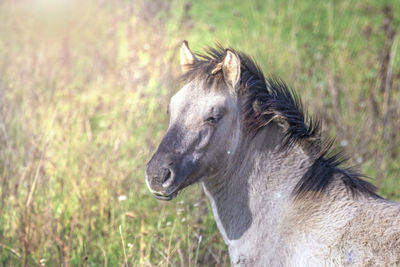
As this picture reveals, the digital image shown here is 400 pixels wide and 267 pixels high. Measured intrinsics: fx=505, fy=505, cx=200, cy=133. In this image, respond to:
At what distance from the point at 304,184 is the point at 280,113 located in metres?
0.45

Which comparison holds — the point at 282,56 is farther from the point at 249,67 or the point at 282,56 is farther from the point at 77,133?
the point at 249,67

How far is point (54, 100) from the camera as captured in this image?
6.10 meters

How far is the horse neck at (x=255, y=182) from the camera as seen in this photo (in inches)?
119

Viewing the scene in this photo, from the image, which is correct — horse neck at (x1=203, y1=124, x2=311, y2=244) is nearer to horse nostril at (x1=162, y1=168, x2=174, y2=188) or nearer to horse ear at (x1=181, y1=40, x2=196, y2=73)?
horse nostril at (x1=162, y1=168, x2=174, y2=188)

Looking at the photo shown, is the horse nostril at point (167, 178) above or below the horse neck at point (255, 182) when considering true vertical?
above

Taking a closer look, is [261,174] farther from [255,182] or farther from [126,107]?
[126,107]

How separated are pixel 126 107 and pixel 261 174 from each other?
110 inches

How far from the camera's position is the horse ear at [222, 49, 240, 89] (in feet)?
9.95

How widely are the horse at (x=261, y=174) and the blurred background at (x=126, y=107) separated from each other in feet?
1.22

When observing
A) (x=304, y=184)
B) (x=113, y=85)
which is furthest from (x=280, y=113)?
(x=113, y=85)

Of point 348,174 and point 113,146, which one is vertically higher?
point 348,174

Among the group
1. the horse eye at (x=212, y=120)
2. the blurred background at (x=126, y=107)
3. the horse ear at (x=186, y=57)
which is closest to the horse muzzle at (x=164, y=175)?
the horse eye at (x=212, y=120)

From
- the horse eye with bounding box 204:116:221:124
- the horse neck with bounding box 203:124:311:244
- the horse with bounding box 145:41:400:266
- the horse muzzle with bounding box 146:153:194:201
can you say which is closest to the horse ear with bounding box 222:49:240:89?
the horse with bounding box 145:41:400:266

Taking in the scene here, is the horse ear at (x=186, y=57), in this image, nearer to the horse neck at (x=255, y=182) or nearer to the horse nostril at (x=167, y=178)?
the horse neck at (x=255, y=182)
